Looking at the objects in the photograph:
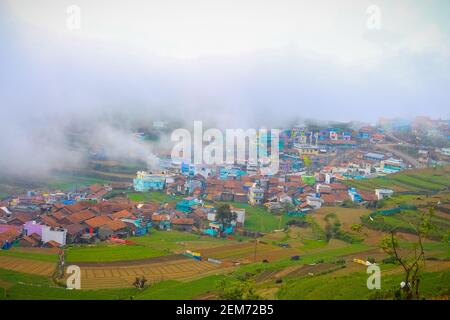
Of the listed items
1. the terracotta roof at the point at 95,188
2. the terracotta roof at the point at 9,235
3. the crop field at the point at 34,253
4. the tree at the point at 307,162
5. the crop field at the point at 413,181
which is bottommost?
the crop field at the point at 34,253

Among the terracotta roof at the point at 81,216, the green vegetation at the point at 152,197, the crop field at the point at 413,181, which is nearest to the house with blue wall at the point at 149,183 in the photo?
the green vegetation at the point at 152,197

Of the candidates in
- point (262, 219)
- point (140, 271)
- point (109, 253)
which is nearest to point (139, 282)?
point (140, 271)

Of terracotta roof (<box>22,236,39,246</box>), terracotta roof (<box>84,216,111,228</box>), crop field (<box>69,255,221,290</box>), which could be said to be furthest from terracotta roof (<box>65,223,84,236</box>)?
crop field (<box>69,255,221,290</box>)

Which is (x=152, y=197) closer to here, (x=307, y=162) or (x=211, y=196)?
(x=211, y=196)

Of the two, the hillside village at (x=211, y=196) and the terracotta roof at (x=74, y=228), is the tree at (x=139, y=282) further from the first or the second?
the terracotta roof at (x=74, y=228)

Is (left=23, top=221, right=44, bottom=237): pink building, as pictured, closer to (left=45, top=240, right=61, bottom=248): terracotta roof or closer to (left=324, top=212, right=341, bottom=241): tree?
(left=45, top=240, right=61, bottom=248): terracotta roof
